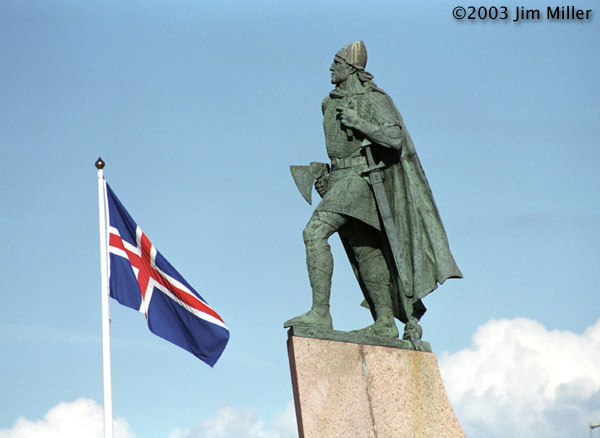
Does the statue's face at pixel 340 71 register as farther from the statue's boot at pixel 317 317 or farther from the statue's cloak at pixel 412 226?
the statue's boot at pixel 317 317

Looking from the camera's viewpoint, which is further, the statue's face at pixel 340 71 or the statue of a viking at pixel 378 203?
the statue's face at pixel 340 71

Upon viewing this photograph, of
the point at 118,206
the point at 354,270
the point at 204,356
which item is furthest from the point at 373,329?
the point at 118,206

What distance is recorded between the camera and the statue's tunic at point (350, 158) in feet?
46.8

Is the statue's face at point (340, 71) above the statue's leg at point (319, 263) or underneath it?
above

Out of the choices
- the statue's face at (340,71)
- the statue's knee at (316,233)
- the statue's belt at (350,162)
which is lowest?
the statue's knee at (316,233)

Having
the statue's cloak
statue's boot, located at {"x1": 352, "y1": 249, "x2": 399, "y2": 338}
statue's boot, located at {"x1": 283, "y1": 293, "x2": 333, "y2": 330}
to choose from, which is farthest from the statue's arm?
statue's boot, located at {"x1": 283, "y1": 293, "x2": 333, "y2": 330}

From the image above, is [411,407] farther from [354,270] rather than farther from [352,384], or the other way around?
[354,270]

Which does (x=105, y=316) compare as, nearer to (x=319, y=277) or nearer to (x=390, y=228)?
(x=319, y=277)

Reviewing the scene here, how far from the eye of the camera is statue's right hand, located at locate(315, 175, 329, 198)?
1471cm

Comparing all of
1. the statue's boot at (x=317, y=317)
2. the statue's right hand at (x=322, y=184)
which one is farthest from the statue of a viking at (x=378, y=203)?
the statue's boot at (x=317, y=317)

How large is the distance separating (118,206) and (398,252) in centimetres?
362

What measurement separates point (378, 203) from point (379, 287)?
974 millimetres

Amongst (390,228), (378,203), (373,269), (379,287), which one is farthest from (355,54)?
(379,287)

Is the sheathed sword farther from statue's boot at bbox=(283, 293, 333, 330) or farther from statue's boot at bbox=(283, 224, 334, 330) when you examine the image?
statue's boot at bbox=(283, 293, 333, 330)
